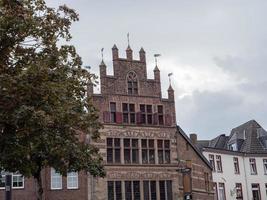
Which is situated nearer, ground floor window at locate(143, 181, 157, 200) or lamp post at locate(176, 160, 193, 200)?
ground floor window at locate(143, 181, 157, 200)

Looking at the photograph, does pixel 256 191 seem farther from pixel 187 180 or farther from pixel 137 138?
pixel 137 138

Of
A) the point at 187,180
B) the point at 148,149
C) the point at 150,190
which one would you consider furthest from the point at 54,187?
the point at 187,180

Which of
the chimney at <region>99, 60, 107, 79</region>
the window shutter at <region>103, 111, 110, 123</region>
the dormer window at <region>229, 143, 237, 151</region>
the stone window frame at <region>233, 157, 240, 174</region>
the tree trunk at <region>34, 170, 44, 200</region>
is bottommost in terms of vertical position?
the tree trunk at <region>34, 170, 44, 200</region>

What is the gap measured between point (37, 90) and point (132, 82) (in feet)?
85.4

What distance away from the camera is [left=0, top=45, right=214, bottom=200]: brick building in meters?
38.2

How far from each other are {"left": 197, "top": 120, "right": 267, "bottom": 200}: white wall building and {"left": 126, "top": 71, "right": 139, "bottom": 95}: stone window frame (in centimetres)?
1339

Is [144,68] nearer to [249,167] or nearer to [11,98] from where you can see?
[249,167]

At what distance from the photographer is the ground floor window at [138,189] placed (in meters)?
39.0

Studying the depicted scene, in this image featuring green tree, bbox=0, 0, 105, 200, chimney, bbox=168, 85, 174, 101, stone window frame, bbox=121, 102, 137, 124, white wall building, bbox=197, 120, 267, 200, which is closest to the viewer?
green tree, bbox=0, 0, 105, 200

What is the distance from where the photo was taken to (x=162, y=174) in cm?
4134

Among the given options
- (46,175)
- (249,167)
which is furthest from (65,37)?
(249,167)

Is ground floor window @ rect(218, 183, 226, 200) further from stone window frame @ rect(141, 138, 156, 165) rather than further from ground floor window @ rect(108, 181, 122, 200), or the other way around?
ground floor window @ rect(108, 181, 122, 200)

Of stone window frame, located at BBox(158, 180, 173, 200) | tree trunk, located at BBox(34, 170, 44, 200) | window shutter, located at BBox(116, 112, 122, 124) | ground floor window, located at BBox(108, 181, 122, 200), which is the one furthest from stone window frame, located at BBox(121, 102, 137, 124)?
tree trunk, located at BBox(34, 170, 44, 200)

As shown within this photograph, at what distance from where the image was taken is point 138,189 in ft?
132
